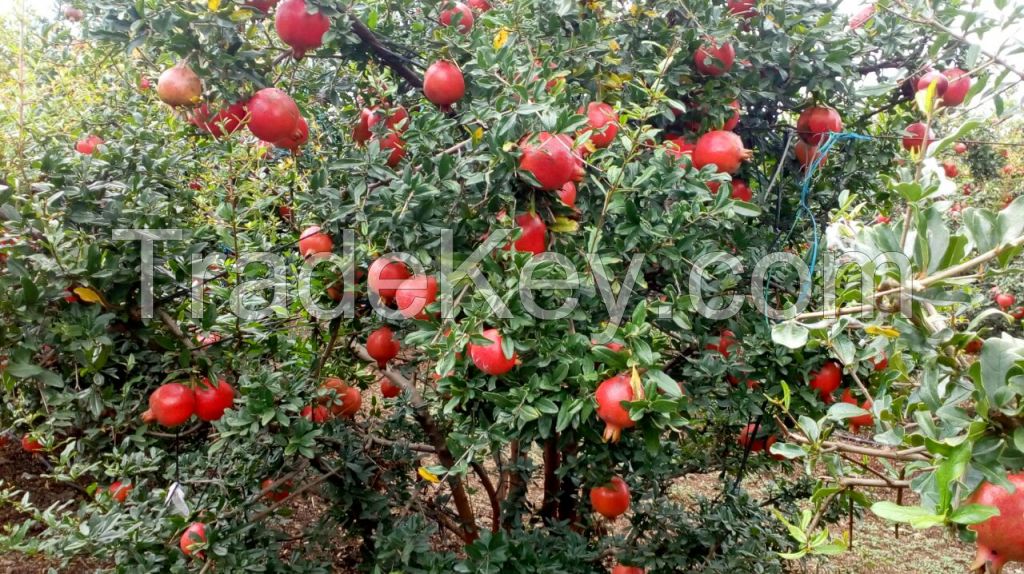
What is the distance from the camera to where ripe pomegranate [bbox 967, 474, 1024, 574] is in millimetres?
739

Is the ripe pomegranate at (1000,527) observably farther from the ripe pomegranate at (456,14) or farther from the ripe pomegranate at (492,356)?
the ripe pomegranate at (456,14)

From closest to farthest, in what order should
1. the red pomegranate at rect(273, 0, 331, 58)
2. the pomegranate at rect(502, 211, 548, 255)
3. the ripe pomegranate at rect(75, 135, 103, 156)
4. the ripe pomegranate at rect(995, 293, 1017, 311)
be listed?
the pomegranate at rect(502, 211, 548, 255) → the red pomegranate at rect(273, 0, 331, 58) → the ripe pomegranate at rect(75, 135, 103, 156) → the ripe pomegranate at rect(995, 293, 1017, 311)

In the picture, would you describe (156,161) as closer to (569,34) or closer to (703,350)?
(569,34)

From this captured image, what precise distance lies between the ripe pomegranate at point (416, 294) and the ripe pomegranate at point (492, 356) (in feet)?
0.68

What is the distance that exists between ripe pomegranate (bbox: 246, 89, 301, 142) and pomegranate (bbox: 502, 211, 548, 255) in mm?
666

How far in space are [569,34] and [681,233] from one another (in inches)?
28.6

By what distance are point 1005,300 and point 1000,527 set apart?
6245 mm

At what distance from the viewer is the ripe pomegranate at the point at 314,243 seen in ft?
5.68

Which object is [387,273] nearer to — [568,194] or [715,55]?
[568,194]

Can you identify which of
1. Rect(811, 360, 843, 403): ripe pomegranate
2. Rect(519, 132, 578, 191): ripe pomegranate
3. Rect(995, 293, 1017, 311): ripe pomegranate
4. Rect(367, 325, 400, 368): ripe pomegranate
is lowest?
Rect(995, 293, 1017, 311): ripe pomegranate

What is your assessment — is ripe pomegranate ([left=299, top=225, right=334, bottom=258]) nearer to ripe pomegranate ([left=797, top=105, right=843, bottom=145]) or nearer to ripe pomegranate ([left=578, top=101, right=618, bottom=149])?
ripe pomegranate ([left=578, top=101, right=618, bottom=149])

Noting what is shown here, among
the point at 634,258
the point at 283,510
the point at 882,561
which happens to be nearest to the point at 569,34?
the point at 634,258

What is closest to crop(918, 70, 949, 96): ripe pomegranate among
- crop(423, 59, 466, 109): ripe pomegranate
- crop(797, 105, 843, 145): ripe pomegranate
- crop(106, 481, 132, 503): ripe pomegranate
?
crop(797, 105, 843, 145): ripe pomegranate

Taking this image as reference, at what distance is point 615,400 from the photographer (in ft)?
4.24
